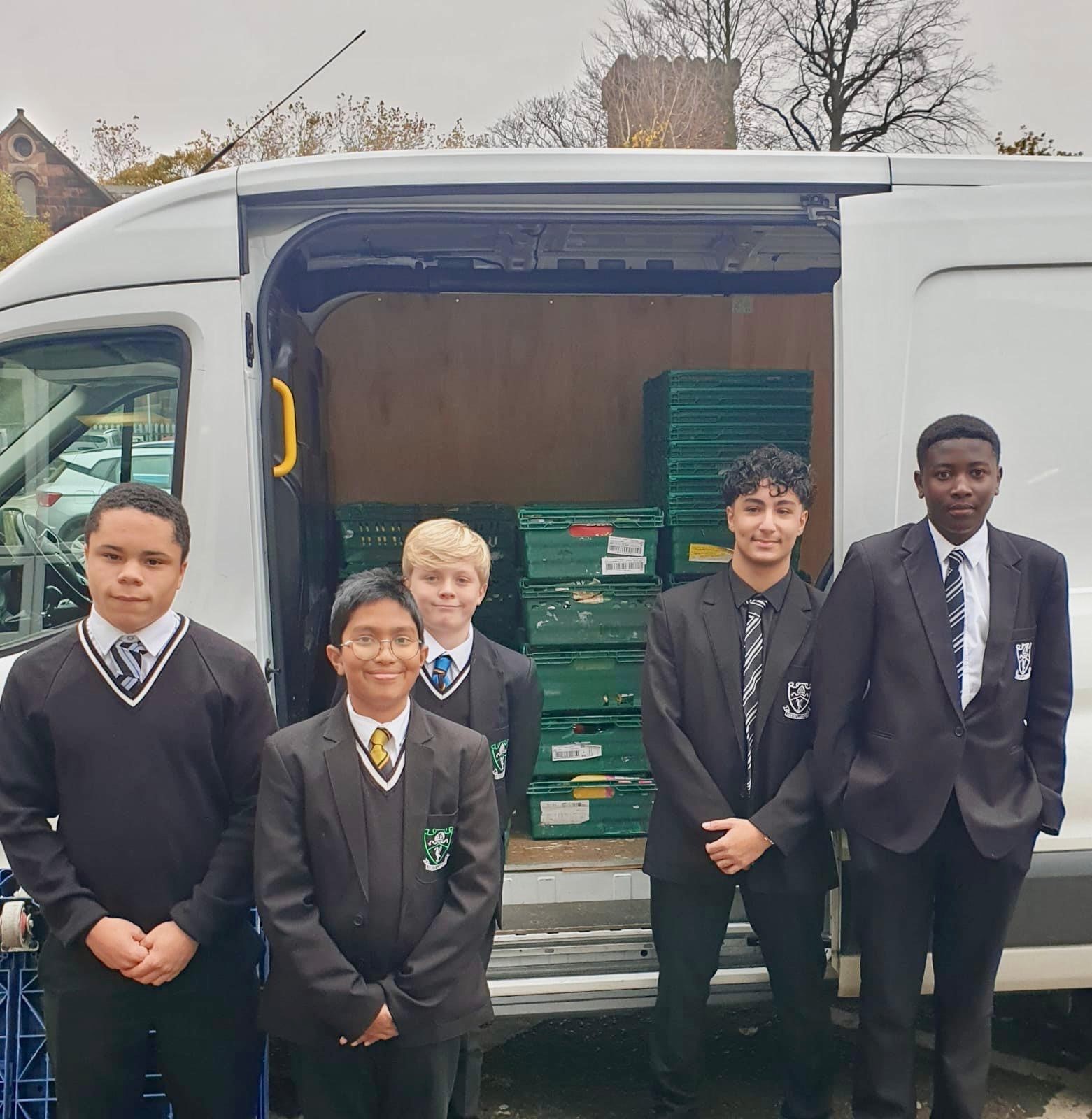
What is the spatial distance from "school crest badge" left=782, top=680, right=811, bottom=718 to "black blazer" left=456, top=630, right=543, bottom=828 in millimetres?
660

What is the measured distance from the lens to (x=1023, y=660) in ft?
8.32

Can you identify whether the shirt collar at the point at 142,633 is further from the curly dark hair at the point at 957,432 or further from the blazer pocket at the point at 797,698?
the curly dark hair at the point at 957,432

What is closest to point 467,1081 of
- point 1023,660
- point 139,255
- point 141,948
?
point 141,948

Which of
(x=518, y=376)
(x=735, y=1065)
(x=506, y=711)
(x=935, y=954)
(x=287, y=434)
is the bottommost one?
(x=735, y=1065)

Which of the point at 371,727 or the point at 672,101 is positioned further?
the point at 672,101

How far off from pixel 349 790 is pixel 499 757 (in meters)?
0.69

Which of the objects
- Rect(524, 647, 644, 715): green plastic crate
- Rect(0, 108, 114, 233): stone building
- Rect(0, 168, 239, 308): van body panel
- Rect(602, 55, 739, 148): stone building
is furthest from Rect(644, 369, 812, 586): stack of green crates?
Rect(0, 108, 114, 233): stone building

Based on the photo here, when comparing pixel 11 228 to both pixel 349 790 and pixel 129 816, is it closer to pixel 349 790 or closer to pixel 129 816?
pixel 129 816

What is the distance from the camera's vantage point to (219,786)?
7.25ft

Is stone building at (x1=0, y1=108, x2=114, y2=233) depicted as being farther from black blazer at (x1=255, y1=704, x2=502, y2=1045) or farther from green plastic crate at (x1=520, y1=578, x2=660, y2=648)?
black blazer at (x1=255, y1=704, x2=502, y2=1045)

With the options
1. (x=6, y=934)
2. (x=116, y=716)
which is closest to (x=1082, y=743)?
(x=116, y=716)

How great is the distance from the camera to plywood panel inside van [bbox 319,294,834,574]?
4.95 metres

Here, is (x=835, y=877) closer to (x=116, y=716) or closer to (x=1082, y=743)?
(x=1082, y=743)

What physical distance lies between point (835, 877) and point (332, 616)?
1.50 metres
